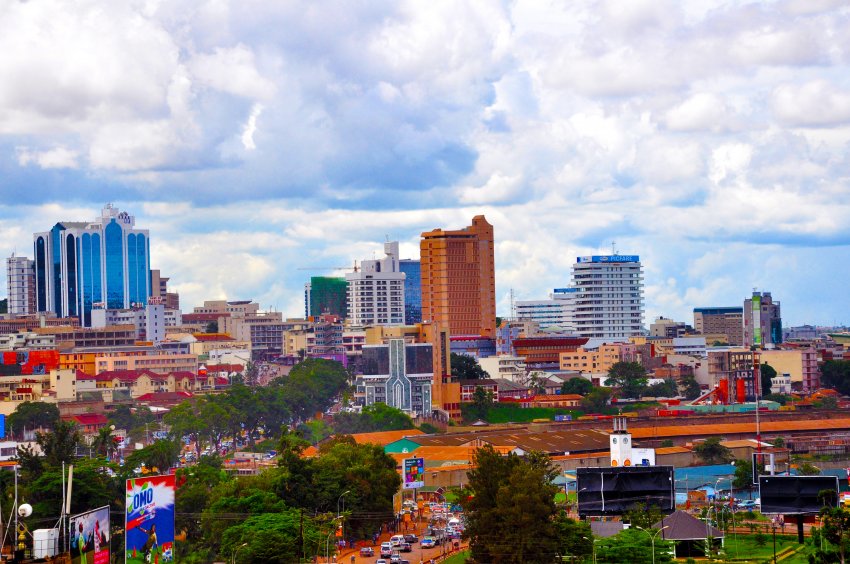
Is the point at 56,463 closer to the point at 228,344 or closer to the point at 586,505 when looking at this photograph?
the point at 586,505

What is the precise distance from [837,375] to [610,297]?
51555 millimetres

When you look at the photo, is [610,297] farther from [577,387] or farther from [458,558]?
[458,558]

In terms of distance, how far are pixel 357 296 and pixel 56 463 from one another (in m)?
132

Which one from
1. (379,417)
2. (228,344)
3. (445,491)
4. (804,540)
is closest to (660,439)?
(379,417)

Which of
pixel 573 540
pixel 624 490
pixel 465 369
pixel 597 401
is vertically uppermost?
pixel 465 369

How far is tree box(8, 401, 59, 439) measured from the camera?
104375 millimetres

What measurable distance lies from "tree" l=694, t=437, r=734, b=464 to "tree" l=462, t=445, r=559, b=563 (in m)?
46.2

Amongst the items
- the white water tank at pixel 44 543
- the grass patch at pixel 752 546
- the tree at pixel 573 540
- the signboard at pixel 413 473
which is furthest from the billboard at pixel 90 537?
the signboard at pixel 413 473

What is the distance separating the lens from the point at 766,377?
146 metres

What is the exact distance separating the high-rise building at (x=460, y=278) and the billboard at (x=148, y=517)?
4823 inches

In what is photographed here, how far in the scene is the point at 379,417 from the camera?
384ft

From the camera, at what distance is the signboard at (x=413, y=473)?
3147 inches

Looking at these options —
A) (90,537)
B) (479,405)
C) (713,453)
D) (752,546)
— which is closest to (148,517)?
(90,537)

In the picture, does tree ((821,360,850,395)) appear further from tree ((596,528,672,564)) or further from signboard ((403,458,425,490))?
tree ((596,528,672,564))
